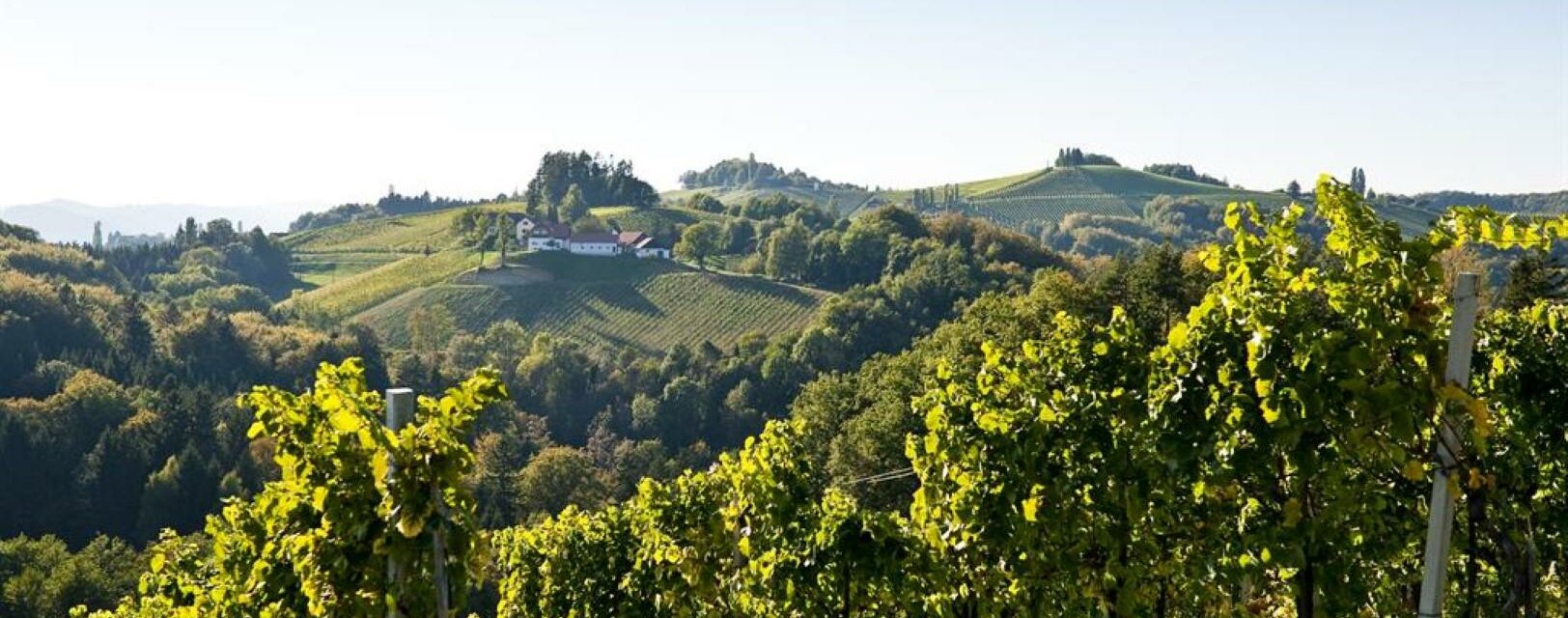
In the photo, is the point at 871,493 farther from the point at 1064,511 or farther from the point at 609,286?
the point at 609,286

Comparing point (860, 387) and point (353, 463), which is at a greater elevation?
point (353, 463)

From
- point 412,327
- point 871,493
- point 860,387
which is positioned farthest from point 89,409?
point 871,493

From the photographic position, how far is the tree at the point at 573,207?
180m

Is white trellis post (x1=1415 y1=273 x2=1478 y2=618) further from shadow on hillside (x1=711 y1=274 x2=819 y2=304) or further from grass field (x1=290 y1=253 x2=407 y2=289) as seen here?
grass field (x1=290 y1=253 x2=407 y2=289)

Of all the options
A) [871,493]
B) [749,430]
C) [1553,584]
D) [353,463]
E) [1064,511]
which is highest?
[353,463]

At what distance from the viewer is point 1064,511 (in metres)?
10.6

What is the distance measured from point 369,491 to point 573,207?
178801 mm

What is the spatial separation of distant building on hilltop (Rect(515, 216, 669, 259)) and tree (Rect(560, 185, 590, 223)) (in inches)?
999

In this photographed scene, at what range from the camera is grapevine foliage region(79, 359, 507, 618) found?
7176 mm

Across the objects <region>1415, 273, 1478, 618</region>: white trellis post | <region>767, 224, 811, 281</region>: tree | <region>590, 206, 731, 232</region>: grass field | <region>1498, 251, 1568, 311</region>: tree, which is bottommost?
<region>767, 224, 811, 281</region>: tree

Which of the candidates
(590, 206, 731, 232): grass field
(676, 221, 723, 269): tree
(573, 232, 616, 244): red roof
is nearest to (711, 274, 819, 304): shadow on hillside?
(676, 221, 723, 269): tree

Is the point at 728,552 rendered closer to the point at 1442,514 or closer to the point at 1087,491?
the point at 1087,491

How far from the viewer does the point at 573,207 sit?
183 meters

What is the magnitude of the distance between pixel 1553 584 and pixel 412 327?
374 feet
